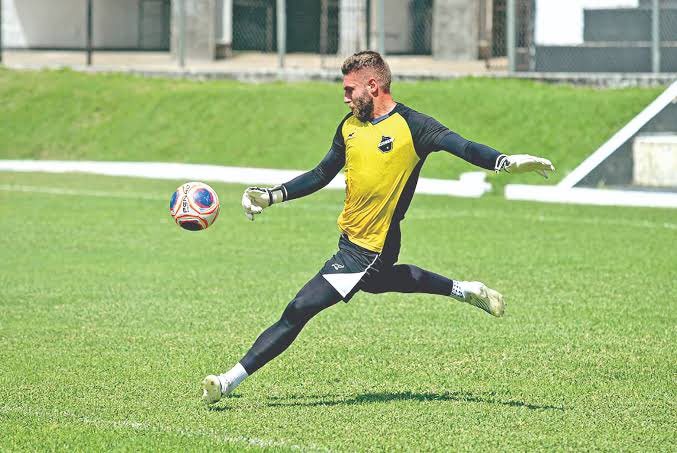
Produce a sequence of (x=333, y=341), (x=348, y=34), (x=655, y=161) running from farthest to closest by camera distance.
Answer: (x=348, y=34) → (x=655, y=161) → (x=333, y=341)

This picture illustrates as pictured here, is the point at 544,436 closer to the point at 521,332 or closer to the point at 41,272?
the point at 521,332

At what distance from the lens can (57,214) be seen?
20.9 metres

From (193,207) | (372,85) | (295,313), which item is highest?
(372,85)

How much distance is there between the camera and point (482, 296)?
28.3 feet

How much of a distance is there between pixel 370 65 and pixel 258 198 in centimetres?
116

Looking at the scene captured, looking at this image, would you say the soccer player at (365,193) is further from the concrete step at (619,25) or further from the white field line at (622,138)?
the concrete step at (619,25)

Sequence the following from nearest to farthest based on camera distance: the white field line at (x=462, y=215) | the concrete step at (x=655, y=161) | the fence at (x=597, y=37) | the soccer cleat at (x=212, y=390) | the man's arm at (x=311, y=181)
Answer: the soccer cleat at (x=212, y=390), the man's arm at (x=311, y=181), the white field line at (x=462, y=215), the concrete step at (x=655, y=161), the fence at (x=597, y=37)

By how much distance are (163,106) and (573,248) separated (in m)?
17.5

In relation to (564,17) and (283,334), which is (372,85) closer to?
(283,334)

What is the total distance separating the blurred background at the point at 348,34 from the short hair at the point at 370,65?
62.6 ft

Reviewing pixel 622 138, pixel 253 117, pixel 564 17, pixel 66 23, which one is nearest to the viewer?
pixel 622 138

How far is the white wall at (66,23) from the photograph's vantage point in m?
45.9

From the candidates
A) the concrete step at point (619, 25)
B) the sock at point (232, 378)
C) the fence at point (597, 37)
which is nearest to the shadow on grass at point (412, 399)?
the sock at point (232, 378)

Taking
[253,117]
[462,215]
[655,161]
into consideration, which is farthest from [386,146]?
[253,117]
